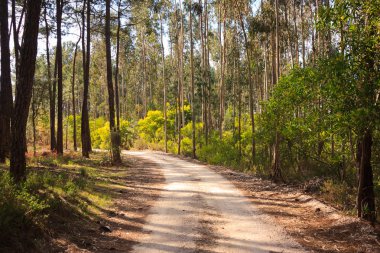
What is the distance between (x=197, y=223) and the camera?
7.94 metres

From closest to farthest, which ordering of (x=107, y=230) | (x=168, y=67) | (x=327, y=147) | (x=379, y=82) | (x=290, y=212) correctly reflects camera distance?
(x=379, y=82)
(x=107, y=230)
(x=290, y=212)
(x=327, y=147)
(x=168, y=67)

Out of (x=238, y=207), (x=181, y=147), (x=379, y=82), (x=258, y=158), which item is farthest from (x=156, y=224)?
(x=181, y=147)

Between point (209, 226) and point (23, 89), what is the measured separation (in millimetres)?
5035

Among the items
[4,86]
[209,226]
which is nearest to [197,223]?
[209,226]

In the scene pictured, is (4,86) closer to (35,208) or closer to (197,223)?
(35,208)

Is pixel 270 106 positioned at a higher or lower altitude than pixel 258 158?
higher

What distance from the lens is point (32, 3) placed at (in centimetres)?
820

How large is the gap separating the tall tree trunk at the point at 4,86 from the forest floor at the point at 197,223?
524cm

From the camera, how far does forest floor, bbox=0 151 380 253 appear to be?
20.7 feet

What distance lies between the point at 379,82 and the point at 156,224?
5232 mm

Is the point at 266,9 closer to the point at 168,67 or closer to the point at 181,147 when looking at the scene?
the point at 181,147

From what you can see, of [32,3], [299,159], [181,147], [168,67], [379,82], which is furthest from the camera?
[168,67]

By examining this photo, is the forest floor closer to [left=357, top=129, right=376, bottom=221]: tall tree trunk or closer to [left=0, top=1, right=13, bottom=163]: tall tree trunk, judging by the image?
[left=357, top=129, right=376, bottom=221]: tall tree trunk

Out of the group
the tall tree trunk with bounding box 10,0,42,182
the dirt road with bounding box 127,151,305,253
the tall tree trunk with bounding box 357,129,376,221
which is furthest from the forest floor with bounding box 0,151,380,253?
the tall tree trunk with bounding box 10,0,42,182
